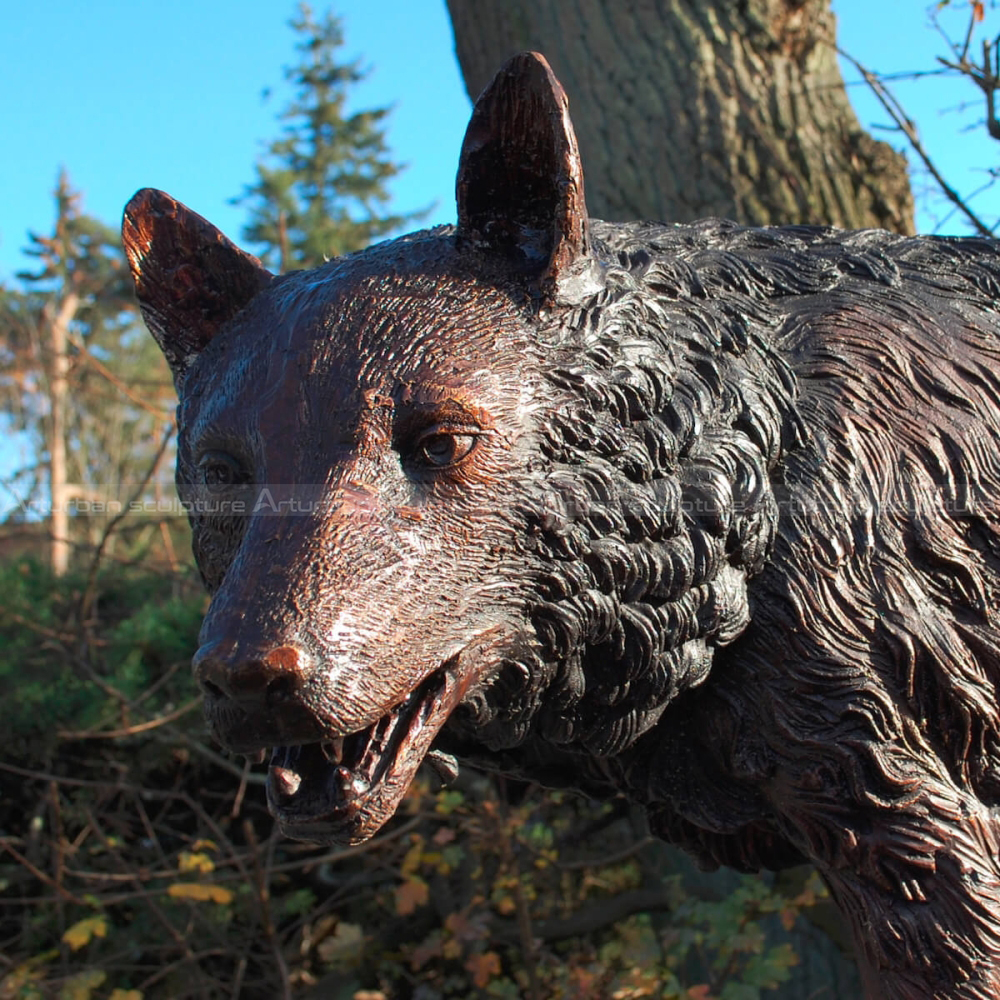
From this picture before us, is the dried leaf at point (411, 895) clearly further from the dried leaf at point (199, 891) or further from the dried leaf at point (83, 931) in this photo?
the dried leaf at point (83, 931)

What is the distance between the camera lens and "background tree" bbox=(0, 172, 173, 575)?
9.17m

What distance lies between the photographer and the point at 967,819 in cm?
145

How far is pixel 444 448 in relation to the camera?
128 centimetres

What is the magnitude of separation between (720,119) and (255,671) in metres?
2.72

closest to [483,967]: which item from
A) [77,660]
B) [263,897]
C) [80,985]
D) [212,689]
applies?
[263,897]

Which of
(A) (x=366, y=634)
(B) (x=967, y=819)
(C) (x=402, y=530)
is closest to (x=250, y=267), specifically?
(C) (x=402, y=530)

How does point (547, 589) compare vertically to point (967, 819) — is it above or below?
above

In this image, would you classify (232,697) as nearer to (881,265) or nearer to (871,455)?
(871,455)

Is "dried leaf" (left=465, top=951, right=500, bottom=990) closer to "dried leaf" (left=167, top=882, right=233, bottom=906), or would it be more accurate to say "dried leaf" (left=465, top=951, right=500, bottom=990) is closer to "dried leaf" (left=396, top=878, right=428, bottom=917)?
"dried leaf" (left=396, top=878, right=428, bottom=917)

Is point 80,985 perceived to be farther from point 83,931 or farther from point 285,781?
point 285,781

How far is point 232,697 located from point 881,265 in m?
1.26

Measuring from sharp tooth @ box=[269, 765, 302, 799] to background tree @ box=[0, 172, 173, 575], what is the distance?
4768mm

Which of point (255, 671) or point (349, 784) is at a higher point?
point (255, 671)

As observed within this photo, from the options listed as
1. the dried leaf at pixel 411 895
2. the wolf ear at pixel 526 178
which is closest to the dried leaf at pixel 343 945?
the dried leaf at pixel 411 895
